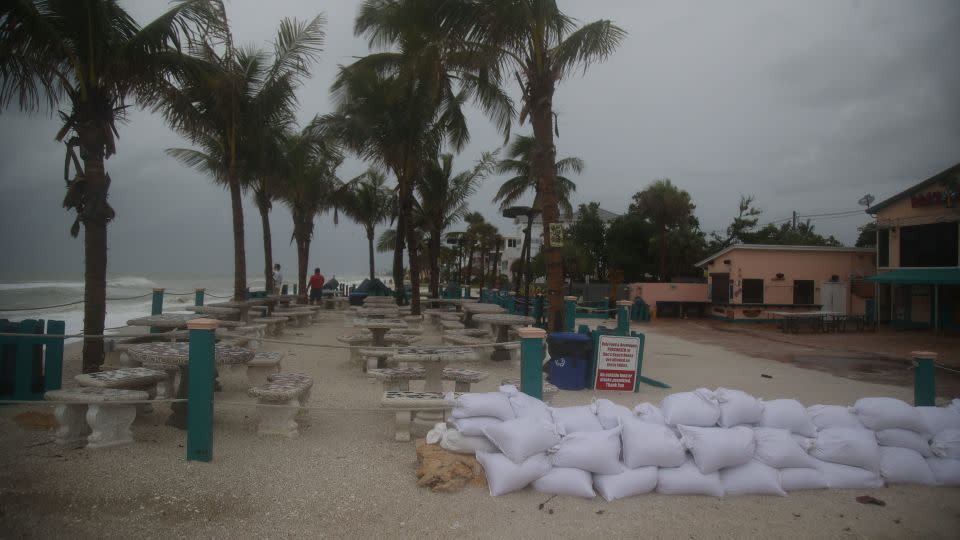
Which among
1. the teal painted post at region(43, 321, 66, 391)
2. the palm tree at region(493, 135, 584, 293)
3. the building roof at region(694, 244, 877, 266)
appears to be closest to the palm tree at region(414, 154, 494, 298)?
the palm tree at region(493, 135, 584, 293)

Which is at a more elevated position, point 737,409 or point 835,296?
point 835,296

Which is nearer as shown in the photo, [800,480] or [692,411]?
[800,480]

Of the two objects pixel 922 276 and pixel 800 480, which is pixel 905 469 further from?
pixel 922 276

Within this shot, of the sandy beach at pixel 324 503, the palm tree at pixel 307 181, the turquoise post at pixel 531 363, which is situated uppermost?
the palm tree at pixel 307 181

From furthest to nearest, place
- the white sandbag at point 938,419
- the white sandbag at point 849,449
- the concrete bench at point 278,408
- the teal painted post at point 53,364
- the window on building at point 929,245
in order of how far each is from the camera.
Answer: the window on building at point 929,245 < the teal painted post at point 53,364 < the concrete bench at point 278,408 < the white sandbag at point 938,419 < the white sandbag at point 849,449

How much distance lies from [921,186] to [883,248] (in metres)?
2.52

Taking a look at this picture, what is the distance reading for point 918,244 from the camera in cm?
1836

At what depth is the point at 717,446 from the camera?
13.2ft

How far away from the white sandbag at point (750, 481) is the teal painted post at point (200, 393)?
12.6ft

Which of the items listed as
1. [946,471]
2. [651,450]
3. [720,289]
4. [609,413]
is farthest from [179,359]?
[720,289]

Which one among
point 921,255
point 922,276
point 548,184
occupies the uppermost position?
point 548,184

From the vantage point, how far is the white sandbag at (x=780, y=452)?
414 centimetres

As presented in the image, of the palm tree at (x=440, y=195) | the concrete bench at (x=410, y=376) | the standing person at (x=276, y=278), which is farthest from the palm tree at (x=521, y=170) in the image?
the concrete bench at (x=410, y=376)

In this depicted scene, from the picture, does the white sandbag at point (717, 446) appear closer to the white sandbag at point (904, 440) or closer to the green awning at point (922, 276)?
the white sandbag at point (904, 440)
